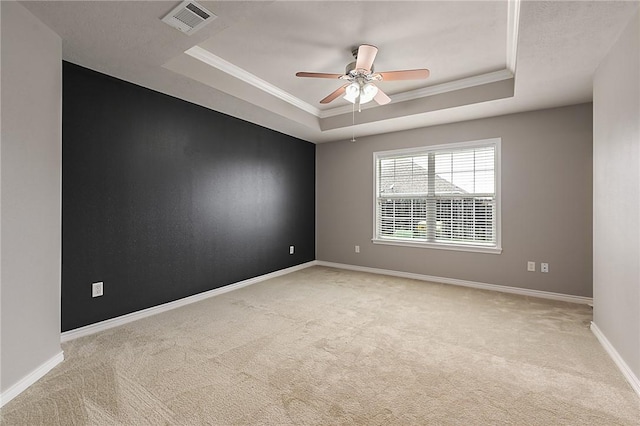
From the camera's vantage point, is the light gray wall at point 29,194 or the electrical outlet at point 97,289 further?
the electrical outlet at point 97,289

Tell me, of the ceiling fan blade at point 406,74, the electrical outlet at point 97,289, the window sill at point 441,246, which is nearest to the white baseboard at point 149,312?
the electrical outlet at point 97,289

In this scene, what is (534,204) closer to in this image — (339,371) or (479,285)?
(479,285)

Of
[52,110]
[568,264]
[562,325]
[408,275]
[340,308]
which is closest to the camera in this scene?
[52,110]

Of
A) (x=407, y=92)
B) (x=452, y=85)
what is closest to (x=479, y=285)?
(x=452, y=85)

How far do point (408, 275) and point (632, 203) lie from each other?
3.10m

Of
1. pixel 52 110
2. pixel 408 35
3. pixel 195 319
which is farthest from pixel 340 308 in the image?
pixel 52 110

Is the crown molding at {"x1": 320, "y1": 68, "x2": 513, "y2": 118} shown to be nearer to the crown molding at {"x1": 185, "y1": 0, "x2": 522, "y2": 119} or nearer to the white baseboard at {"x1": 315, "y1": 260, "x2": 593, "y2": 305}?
the crown molding at {"x1": 185, "y1": 0, "x2": 522, "y2": 119}

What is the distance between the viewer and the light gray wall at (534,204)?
3.66 meters

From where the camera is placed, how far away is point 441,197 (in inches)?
184

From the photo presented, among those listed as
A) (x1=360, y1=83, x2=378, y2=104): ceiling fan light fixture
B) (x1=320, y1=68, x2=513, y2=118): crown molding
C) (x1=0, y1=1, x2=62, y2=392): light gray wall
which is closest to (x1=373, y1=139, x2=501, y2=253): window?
(x1=320, y1=68, x2=513, y2=118): crown molding

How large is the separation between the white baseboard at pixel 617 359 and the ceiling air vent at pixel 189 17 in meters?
3.57

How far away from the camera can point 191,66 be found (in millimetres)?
3020

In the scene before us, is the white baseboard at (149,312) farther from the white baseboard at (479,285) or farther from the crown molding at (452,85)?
the crown molding at (452,85)

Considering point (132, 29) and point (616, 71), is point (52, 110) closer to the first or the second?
point (132, 29)
